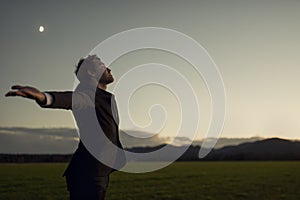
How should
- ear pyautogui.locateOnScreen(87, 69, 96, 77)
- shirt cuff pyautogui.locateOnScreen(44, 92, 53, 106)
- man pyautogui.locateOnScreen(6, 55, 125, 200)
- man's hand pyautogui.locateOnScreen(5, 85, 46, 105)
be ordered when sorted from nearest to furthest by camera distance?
man's hand pyautogui.locateOnScreen(5, 85, 46, 105) → shirt cuff pyautogui.locateOnScreen(44, 92, 53, 106) → man pyautogui.locateOnScreen(6, 55, 125, 200) → ear pyautogui.locateOnScreen(87, 69, 96, 77)

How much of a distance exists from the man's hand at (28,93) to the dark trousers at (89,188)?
767 millimetres

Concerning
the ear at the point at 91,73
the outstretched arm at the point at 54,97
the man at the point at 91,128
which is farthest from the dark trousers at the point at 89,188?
the ear at the point at 91,73

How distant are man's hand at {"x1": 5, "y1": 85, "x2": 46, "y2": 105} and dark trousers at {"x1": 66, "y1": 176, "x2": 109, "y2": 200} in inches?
30.2

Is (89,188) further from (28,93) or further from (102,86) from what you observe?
(28,93)

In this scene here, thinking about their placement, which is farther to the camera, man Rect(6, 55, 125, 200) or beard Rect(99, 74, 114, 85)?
beard Rect(99, 74, 114, 85)

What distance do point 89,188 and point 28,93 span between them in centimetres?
96

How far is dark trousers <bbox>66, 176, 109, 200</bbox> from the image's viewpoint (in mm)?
3049

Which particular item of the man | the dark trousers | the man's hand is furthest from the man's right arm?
the dark trousers

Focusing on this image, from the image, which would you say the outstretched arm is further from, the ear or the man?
the ear

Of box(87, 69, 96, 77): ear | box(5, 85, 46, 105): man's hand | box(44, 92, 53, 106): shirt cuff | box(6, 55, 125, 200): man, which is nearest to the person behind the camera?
box(5, 85, 46, 105): man's hand

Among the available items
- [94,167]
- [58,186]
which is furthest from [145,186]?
[94,167]

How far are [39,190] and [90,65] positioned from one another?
13.9 m

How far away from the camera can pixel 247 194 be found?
52.0 feet

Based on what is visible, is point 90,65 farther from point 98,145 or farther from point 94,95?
point 98,145
